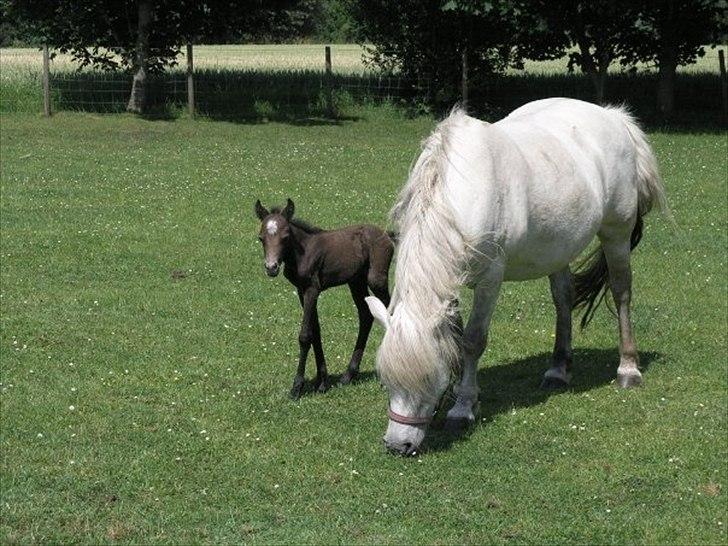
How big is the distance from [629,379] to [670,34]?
2126 centimetres

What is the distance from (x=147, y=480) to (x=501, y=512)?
2.19 m

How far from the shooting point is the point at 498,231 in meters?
8.61

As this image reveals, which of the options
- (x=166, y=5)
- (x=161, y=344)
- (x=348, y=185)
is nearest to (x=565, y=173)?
(x=161, y=344)

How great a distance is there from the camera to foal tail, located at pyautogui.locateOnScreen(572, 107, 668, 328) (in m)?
10.5

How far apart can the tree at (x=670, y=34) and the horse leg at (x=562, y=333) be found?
63.8ft

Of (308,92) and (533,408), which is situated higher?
(308,92)

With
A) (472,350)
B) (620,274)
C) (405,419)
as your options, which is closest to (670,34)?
(620,274)

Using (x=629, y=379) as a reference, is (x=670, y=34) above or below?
above

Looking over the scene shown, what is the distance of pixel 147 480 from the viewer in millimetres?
7691

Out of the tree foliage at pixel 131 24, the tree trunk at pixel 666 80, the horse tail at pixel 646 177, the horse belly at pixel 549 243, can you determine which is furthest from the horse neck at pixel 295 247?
the tree trunk at pixel 666 80

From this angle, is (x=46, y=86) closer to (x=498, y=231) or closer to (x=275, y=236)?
(x=275, y=236)

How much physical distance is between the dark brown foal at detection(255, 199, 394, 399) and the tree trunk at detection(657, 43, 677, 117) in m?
22.2

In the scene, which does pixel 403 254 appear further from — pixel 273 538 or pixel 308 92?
pixel 308 92

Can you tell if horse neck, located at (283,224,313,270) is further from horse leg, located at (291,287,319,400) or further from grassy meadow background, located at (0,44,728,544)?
grassy meadow background, located at (0,44,728,544)
